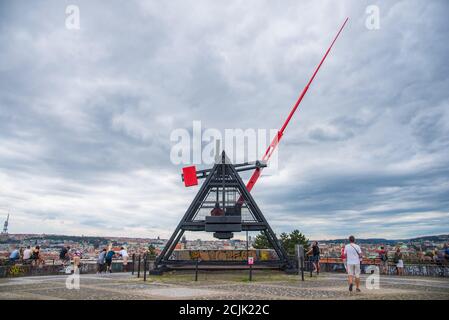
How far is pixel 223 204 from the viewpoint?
16.5 meters

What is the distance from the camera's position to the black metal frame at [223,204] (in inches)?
627

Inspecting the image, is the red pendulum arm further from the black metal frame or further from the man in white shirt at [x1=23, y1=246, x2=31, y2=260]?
the man in white shirt at [x1=23, y1=246, x2=31, y2=260]

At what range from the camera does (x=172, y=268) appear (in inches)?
634

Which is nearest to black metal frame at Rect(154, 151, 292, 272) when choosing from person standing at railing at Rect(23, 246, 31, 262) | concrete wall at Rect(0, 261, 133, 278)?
concrete wall at Rect(0, 261, 133, 278)

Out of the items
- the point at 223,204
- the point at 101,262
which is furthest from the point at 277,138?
the point at 101,262

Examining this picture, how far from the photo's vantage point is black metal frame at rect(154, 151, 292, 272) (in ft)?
52.3

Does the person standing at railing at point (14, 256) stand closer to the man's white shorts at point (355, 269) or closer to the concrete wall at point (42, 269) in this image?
the concrete wall at point (42, 269)

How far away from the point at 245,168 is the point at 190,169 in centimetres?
311
